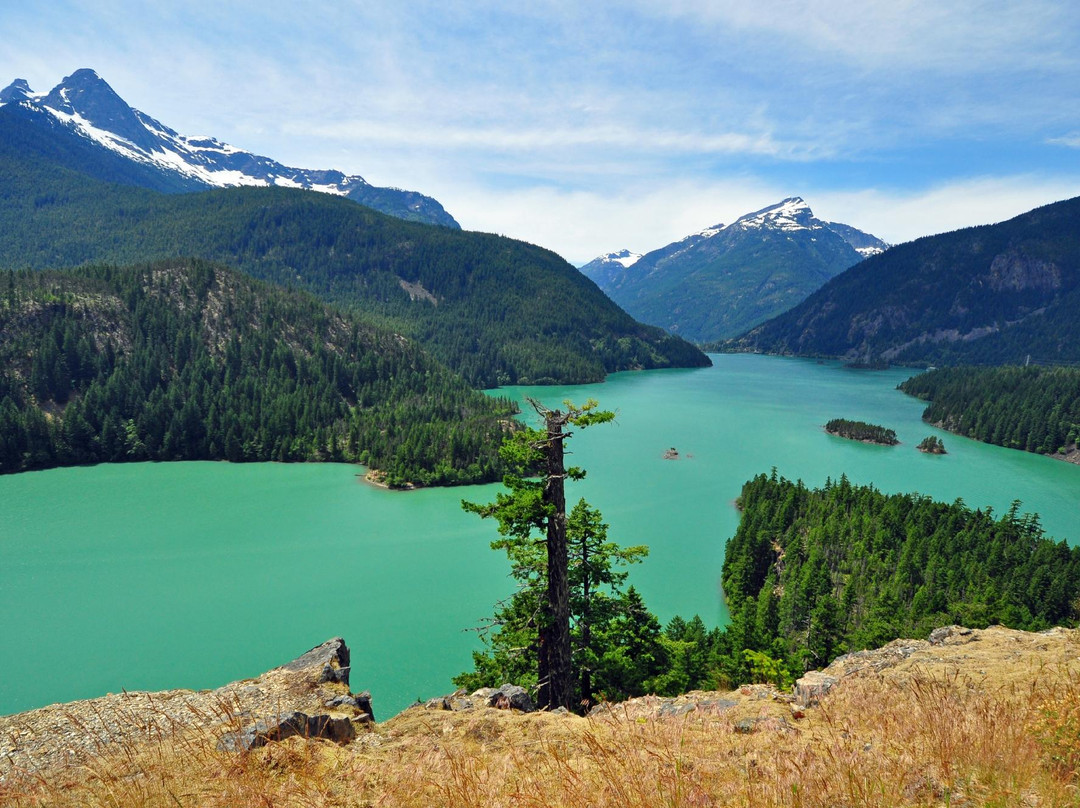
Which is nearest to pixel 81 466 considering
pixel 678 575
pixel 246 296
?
pixel 246 296

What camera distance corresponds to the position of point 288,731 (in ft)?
26.9

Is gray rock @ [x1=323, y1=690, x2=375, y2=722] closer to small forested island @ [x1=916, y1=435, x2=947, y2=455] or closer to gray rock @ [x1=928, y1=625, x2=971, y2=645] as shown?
gray rock @ [x1=928, y1=625, x2=971, y2=645]

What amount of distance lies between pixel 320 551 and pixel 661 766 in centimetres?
4580

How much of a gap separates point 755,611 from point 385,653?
2103 cm

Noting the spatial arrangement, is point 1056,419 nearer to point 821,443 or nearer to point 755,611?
point 821,443

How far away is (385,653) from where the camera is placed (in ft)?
101

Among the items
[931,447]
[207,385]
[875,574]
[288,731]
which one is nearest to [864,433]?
[931,447]

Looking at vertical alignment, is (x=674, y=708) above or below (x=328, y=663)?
above

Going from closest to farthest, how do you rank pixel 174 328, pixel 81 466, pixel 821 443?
pixel 81 466
pixel 821 443
pixel 174 328

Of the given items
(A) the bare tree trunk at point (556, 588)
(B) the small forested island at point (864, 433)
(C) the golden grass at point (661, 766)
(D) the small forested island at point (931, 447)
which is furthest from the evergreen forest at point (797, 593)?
(B) the small forested island at point (864, 433)

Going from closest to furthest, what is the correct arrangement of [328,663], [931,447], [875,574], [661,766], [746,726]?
[661,766], [746,726], [328,663], [875,574], [931,447]

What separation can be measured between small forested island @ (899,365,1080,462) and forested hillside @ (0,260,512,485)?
86672 millimetres

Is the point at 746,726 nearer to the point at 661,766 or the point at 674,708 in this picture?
the point at 674,708

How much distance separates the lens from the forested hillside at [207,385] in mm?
74062
